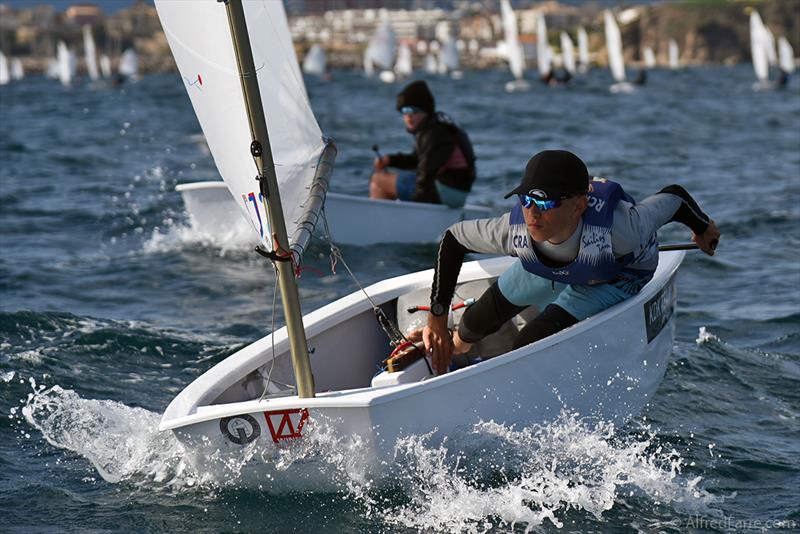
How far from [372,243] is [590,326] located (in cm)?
451

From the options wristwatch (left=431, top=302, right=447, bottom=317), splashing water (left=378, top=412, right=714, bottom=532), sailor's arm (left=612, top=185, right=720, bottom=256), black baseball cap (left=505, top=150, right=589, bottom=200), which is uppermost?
black baseball cap (left=505, top=150, right=589, bottom=200)

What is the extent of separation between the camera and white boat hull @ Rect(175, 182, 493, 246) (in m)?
7.99

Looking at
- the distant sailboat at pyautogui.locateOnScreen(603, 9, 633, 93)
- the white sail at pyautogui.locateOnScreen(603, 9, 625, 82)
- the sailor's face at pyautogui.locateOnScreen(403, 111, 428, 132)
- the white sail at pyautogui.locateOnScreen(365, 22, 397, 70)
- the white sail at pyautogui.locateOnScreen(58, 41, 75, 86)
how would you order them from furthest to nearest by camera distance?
1. the white sail at pyautogui.locateOnScreen(365, 22, 397, 70)
2. the white sail at pyautogui.locateOnScreen(58, 41, 75, 86)
3. the white sail at pyautogui.locateOnScreen(603, 9, 625, 82)
4. the distant sailboat at pyautogui.locateOnScreen(603, 9, 633, 93)
5. the sailor's face at pyautogui.locateOnScreen(403, 111, 428, 132)

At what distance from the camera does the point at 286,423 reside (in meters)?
3.44

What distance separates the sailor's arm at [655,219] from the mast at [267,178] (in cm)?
113

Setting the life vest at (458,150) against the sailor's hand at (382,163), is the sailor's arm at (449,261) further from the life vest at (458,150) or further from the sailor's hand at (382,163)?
the sailor's hand at (382,163)

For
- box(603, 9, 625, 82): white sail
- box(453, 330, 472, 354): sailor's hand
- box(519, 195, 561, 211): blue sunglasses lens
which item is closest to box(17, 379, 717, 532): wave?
box(453, 330, 472, 354): sailor's hand

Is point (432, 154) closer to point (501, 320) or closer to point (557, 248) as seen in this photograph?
point (501, 320)

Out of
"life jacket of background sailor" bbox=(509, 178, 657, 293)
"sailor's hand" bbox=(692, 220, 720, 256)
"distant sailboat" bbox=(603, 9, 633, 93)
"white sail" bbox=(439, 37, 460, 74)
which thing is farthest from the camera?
"white sail" bbox=(439, 37, 460, 74)

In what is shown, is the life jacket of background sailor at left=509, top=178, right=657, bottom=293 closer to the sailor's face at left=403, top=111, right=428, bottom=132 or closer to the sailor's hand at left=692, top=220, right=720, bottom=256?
the sailor's hand at left=692, top=220, right=720, bottom=256

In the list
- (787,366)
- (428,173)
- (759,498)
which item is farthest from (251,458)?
(428,173)

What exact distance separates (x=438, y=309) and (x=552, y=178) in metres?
0.67

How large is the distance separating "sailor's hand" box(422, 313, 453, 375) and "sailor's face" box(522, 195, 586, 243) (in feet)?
1.64

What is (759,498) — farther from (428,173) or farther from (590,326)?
(428,173)
